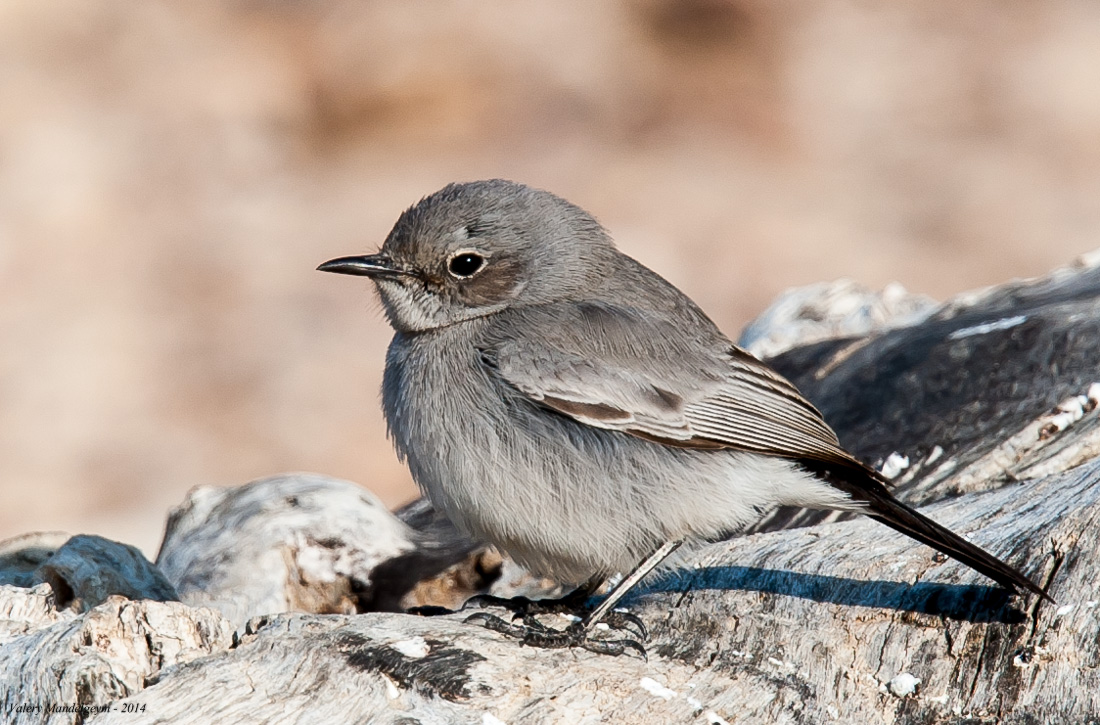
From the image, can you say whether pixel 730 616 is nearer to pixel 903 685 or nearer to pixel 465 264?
pixel 903 685

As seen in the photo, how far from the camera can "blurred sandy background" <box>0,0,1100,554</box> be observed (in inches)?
455

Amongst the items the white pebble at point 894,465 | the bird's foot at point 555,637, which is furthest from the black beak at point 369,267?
the white pebble at point 894,465

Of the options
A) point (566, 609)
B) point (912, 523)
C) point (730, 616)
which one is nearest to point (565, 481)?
point (566, 609)

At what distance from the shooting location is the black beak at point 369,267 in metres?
5.55

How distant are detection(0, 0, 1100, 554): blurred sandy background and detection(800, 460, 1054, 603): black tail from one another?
21.7ft

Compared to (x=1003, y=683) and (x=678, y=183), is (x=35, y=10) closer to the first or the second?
(x=678, y=183)

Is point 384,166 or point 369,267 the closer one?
point 369,267

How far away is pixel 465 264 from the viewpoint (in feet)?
18.4

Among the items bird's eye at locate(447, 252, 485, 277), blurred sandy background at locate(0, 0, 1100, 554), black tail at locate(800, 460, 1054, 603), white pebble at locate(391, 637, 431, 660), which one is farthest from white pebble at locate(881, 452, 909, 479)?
blurred sandy background at locate(0, 0, 1100, 554)

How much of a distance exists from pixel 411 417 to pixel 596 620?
→ 1.13m

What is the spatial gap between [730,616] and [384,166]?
958 cm

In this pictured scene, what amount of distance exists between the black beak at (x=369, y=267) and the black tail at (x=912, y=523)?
1.97m

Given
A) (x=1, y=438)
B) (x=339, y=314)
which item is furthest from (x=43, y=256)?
(x=339, y=314)

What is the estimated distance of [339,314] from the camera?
483 inches
